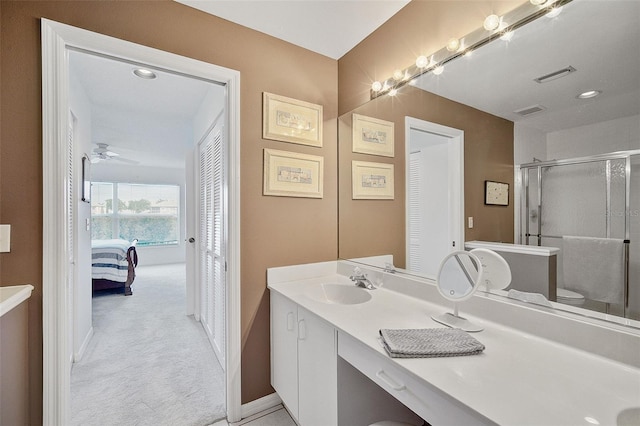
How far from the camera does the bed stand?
432 cm

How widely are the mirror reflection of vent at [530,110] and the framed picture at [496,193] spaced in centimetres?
30

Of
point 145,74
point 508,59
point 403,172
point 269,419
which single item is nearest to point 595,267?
point 508,59

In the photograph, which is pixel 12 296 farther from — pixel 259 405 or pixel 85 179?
pixel 85 179

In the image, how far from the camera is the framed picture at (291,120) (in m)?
1.88

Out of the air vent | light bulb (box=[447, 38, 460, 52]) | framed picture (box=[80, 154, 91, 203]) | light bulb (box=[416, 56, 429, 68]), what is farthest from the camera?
framed picture (box=[80, 154, 91, 203])

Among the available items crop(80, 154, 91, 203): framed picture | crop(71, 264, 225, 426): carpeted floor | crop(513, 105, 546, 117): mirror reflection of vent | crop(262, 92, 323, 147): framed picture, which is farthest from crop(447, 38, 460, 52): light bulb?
crop(80, 154, 91, 203): framed picture

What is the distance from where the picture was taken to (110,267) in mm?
4379

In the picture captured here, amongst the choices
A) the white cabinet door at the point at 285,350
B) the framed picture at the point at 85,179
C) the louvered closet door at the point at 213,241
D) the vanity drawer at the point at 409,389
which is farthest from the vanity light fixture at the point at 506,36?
the framed picture at the point at 85,179

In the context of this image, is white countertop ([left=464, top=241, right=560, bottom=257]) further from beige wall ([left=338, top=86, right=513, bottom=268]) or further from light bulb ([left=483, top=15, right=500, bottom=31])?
light bulb ([left=483, top=15, right=500, bottom=31])

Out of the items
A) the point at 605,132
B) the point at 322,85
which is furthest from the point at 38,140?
the point at 605,132

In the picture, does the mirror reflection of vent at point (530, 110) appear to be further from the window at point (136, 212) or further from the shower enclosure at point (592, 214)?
the window at point (136, 212)

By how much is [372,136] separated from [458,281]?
1163 mm

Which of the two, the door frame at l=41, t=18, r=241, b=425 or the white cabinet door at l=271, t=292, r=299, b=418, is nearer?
the door frame at l=41, t=18, r=241, b=425

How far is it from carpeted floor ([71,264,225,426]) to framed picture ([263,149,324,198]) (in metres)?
1.51
